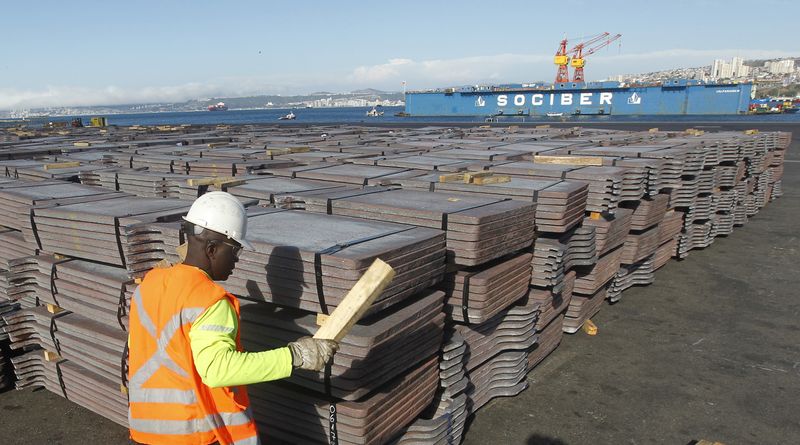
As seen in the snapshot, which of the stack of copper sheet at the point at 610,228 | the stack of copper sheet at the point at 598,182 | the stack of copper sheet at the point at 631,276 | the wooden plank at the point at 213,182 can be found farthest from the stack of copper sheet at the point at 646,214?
the wooden plank at the point at 213,182

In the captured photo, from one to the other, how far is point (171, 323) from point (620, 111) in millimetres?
84098

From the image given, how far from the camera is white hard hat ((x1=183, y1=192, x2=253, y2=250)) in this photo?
2744mm

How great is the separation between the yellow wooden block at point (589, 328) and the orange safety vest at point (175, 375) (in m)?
5.41

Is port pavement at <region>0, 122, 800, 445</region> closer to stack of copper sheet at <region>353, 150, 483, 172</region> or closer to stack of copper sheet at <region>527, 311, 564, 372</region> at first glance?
stack of copper sheet at <region>527, 311, 564, 372</region>

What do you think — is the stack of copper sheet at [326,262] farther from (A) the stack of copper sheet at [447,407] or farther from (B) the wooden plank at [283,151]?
(B) the wooden plank at [283,151]

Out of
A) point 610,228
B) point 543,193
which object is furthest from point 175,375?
point 610,228

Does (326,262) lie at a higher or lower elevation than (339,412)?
higher

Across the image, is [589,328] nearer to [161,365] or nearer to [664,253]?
[664,253]

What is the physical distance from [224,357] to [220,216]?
0.72 m

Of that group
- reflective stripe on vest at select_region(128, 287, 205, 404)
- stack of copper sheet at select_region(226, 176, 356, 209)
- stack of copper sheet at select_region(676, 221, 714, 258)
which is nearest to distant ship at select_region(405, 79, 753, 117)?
stack of copper sheet at select_region(676, 221, 714, 258)

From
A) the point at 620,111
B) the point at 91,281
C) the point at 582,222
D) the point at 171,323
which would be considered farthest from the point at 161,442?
the point at 620,111

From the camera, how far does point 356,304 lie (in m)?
2.75

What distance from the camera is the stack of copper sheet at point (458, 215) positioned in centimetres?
452

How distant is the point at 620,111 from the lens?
3076 inches
